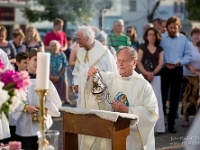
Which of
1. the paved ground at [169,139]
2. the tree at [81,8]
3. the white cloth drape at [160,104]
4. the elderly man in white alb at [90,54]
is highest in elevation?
the tree at [81,8]

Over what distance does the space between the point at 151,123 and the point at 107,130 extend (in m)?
0.99

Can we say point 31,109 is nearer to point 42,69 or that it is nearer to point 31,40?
point 42,69

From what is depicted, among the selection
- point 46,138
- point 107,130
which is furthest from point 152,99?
point 46,138

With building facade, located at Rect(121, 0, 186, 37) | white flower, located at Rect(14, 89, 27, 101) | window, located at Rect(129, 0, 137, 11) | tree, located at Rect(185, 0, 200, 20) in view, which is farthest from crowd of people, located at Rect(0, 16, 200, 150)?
window, located at Rect(129, 0, 137, 11)

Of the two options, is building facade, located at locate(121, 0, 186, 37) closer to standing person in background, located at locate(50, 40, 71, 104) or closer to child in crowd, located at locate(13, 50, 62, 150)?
standing person in background, located at locate(50, 40, 71, 104)

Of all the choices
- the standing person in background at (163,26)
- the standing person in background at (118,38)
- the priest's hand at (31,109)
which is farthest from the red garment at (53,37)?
the priest's hand at (31,109)

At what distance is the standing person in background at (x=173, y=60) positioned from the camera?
10.1m

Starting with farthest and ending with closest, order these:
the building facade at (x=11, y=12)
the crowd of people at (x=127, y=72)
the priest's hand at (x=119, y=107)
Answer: the building facade at (x=11, y=12) < the crowd of people at (x=127, y=72) < the priest's hand at (x=119, y=107)

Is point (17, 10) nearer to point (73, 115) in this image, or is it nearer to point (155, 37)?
point (155, 37)

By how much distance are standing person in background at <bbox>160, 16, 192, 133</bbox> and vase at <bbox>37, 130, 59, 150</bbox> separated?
5.95 meters

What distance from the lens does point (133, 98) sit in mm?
6438

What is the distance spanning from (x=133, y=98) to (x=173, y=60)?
12.6 ft

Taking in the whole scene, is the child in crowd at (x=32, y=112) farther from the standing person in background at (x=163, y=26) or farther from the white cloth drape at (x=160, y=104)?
the standing person in background at (x=163, y=26)

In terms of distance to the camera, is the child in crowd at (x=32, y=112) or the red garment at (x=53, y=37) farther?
the red garment at (x=53, y=37)
